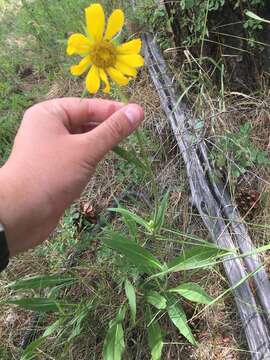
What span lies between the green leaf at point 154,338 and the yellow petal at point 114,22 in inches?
33.3

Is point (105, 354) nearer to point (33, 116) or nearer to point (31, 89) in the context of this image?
point (33, 116)

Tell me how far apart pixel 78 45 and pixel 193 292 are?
829 mm

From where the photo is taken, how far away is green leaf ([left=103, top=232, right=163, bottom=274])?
4.59 ft

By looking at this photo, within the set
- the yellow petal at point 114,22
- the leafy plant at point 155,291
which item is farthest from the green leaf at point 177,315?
the yellow petal at point 114,22

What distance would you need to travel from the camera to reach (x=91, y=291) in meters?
1.63

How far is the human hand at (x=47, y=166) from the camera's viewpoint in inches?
42.2

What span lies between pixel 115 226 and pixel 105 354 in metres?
0.57

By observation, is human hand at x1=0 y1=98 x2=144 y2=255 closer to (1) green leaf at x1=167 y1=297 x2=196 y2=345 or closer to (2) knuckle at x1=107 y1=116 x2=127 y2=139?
(2) knuckle at x1=107 y1=116 x2=127 y2=139

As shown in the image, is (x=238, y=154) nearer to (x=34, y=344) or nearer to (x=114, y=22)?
(x=114, y=22)

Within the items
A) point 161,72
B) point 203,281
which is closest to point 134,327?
point 203,281

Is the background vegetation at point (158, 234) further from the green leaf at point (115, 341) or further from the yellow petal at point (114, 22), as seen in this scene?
the yellow petal at point (114, 22)

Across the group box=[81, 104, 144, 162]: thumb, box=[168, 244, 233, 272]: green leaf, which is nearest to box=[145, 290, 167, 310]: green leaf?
box=[168, 244, 233, 272]: green leaf

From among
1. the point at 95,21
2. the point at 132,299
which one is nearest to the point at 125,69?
the point at 95,21

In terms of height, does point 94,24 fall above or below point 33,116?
above
